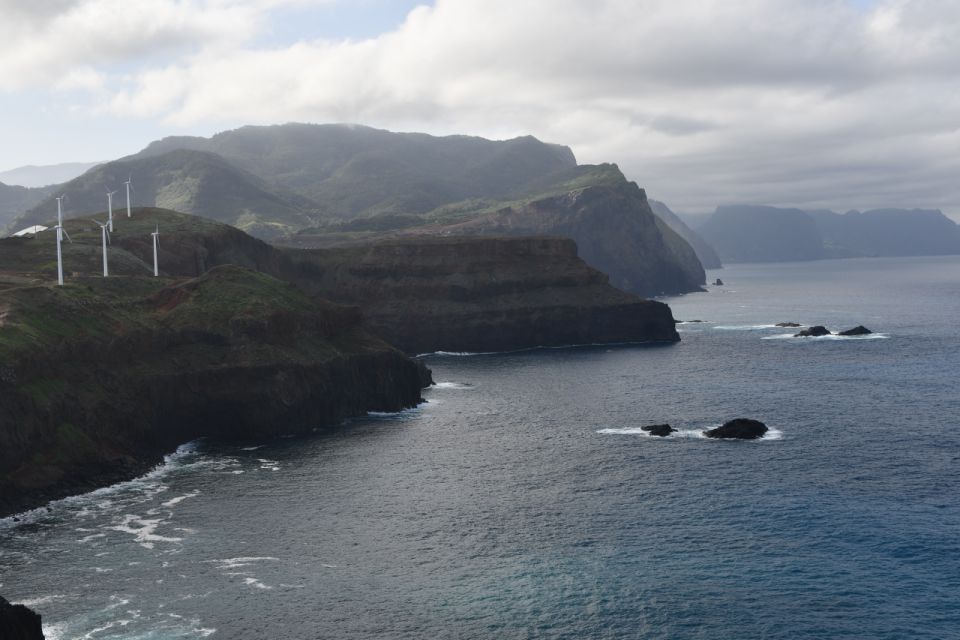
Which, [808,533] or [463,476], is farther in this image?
[463,476]

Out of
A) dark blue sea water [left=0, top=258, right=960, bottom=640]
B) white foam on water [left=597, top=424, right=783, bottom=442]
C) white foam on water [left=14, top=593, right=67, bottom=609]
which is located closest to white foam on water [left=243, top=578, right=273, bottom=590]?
dark blue sea water [left=0, top=258, right=960, bottom=640]

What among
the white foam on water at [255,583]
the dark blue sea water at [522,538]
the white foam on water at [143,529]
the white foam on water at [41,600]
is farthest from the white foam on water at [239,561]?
the white foam on water at [41,600]

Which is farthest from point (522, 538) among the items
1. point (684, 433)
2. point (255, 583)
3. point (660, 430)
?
point (684, 433)

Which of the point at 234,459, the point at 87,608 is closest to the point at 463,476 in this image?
the point at 234,459

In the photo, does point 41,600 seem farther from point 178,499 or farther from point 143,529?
point 178,499

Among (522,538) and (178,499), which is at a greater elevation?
(178,499)

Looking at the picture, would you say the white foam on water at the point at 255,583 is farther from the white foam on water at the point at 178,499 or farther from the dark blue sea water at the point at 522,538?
the white foam on water at the point at 178,499

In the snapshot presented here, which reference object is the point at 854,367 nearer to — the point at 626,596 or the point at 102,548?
the point at 626,596
